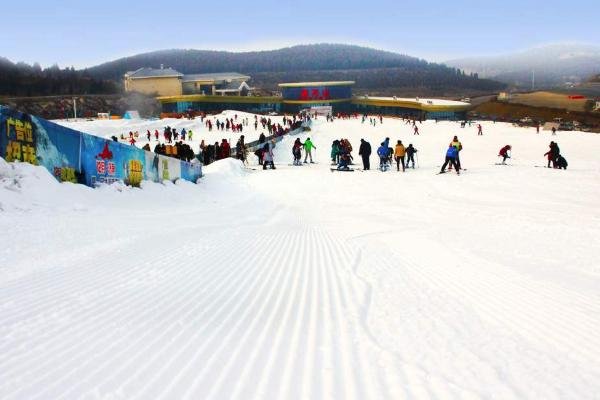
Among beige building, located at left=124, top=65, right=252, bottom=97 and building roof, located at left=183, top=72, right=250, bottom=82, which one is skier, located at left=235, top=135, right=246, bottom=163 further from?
building roof, located at left=183, top=72, right=250, bottom=82

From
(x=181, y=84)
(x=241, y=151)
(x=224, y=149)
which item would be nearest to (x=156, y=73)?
(x=181, y=84)

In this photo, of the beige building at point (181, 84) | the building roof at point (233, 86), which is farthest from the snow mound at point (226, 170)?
the building roof at point (233, 86)

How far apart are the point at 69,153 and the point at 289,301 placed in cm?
803

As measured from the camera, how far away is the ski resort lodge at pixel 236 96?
8950cm

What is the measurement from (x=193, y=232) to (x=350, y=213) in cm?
472

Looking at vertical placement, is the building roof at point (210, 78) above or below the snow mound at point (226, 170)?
above

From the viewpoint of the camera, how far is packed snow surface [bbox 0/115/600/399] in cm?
307

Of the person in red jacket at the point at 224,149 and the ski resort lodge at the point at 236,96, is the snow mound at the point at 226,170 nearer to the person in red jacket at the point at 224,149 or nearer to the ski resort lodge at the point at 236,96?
the person in red jacket at the point at 224,149

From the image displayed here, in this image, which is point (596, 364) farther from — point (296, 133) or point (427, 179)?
point (296, 133)

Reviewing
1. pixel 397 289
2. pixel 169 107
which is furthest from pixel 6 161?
pixel 169 107

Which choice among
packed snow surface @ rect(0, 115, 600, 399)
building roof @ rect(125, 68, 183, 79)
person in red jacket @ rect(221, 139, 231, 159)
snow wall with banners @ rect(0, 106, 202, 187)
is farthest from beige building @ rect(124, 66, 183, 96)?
packed snow surface @ rect(0, 115, 600, 399)

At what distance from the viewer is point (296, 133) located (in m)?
48.5

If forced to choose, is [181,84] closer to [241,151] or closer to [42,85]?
[42,85]

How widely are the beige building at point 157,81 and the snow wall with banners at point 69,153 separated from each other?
278 feet
